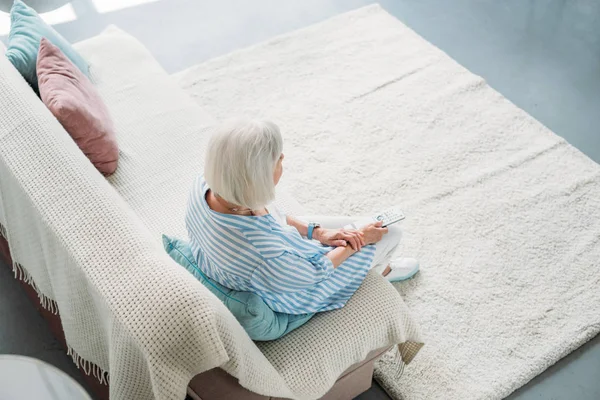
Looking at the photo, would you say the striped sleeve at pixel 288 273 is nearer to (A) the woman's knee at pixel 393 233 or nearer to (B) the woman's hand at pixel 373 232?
(B) the woman's hand at pixel 373 232

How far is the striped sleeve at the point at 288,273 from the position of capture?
1.60 m

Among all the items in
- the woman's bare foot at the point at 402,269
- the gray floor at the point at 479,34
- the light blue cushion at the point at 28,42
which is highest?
the light blue cushion at the point at 28,42

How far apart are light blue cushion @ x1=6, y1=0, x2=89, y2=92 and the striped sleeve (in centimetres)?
101

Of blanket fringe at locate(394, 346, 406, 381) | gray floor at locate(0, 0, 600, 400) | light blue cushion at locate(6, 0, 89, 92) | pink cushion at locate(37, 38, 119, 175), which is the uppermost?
light blue cushion at locate(6, 0, 89, 92)

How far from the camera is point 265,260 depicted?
1581 mm

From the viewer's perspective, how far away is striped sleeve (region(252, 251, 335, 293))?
62.9 inches

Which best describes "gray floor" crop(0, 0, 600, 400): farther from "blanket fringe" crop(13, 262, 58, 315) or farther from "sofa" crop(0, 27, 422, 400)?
"blanket fringe" crop(13, 262, 58, 315)

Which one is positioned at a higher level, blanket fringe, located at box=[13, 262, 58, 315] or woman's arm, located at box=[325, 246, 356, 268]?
woman's arm, located at box=[325, 246, 356, 268]

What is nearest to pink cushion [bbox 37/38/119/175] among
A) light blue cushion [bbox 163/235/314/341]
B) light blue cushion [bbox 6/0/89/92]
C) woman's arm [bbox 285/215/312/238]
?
light blue cushion [bbox 6/0/89/92]

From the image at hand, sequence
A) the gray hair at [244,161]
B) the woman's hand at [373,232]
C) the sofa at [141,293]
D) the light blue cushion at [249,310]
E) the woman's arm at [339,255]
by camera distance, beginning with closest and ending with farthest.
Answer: the sofa at [141,293], the gray hair at [244,161], the light blue cushion at [249,310], the woman's arm at [339,255], the woman's hand at [373,232]

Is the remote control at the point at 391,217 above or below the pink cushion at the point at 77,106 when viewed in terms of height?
below

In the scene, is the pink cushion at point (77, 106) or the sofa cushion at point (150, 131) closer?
the pink cushion at point (77, 106)

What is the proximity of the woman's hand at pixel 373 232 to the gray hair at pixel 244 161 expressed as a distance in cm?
45

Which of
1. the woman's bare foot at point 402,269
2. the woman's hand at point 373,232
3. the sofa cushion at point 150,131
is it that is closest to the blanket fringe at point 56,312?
the sofa cushion at point 150,131
